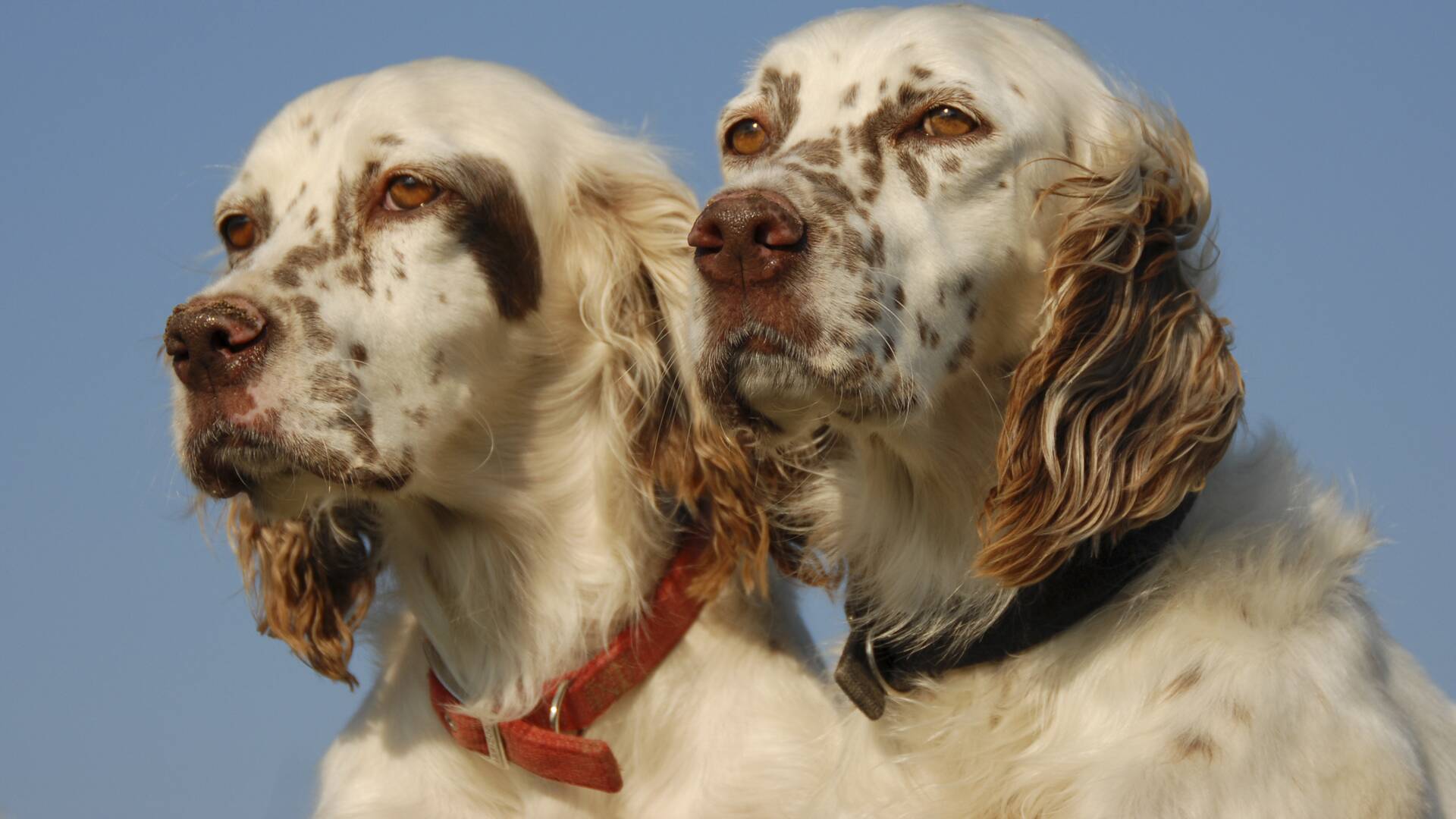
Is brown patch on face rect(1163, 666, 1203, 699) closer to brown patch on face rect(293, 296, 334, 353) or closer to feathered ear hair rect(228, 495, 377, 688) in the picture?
brown patch on face rect(293, 296, 334, 353)

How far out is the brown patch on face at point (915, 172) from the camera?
4095mm

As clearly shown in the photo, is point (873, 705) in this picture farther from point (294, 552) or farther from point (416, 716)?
point (294, 552)

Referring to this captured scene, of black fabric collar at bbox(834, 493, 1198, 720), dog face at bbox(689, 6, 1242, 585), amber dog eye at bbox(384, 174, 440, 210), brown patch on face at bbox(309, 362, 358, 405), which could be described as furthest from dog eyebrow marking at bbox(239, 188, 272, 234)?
black fabric collar at bbox(834, 493, 1198, 720)

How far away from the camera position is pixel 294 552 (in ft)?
17.9

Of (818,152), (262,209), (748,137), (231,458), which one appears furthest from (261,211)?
(818,152)

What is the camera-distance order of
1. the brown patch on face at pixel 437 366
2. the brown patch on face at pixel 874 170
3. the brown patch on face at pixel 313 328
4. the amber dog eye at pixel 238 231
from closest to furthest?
the brown patch on face at pixel 874 170 → the brown patch on face at pixel 313 328 → the brown patch on face at pixel 437 366 → the amber dog eye at pixel 238 231

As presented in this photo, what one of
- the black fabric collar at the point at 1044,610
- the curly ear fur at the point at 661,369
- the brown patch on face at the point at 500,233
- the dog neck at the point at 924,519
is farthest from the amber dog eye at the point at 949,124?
the brown patch on face at the point at 500,233

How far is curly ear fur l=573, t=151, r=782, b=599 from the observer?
508cm

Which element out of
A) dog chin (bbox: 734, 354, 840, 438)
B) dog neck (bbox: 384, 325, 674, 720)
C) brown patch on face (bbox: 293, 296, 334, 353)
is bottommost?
dog neck (bbox: 384, 325, 674, 720)

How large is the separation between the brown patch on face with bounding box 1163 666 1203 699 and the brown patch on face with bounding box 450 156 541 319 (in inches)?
84.2

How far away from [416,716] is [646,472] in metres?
0.99

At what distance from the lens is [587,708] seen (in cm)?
509

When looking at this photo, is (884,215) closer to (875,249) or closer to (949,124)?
(875,249)

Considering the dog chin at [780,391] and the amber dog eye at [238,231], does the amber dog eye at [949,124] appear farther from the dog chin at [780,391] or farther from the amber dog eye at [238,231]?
the amber dog eye at [238,231]
